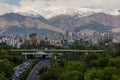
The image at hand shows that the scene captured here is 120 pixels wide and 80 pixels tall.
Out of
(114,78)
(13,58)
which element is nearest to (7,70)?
(114,78)

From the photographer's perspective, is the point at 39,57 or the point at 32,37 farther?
the point at 32,37

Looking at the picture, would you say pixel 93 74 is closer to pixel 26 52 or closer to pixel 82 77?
pixel 82 77

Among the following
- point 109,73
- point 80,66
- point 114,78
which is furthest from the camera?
point 80,66

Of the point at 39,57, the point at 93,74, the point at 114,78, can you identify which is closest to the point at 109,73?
the point at 93,74

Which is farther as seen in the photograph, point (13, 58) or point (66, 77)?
point (13, 58)

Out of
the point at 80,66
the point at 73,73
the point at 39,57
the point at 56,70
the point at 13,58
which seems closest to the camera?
the point at 73,73

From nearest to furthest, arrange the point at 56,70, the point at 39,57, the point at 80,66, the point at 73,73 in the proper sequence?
the point at 73,73 < the point at 56,70 < the point at 80,66 < the point at 39,57

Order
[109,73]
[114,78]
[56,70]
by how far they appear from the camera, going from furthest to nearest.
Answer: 1. [56,70]
2. [109,73]
3. [114,78]

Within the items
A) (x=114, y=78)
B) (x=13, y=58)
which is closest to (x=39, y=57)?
(x=13, y=58)

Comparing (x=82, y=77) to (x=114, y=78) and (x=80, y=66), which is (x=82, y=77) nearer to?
(x=114, y=78)
